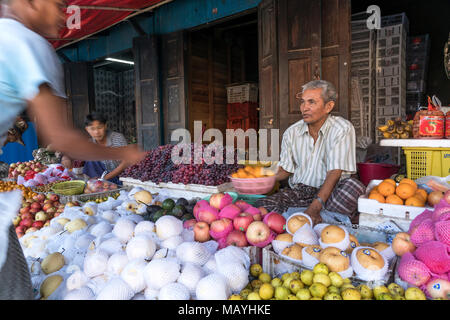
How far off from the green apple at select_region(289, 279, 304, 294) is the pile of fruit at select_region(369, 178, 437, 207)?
112cm

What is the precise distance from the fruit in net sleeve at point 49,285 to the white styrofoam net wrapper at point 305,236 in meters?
1.16

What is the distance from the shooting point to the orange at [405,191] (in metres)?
2.06

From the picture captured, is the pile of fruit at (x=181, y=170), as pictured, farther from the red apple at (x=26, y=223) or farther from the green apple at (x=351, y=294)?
the green apple at (x=351, y=294)

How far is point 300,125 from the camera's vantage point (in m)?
2.83

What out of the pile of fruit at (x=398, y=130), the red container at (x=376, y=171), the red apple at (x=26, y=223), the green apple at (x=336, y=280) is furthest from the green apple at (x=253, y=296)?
the red container at (x=376, y=171)

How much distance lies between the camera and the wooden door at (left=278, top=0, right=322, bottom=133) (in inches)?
165

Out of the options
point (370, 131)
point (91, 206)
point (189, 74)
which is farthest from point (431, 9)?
point (91, 206)

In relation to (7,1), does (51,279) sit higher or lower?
lower

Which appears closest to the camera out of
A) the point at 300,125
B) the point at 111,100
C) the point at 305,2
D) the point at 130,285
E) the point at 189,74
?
the point at 130,285

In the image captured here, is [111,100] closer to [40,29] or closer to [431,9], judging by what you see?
[431,9]

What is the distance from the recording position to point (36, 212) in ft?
9.20

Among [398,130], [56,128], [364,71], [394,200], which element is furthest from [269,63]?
[56,128]
